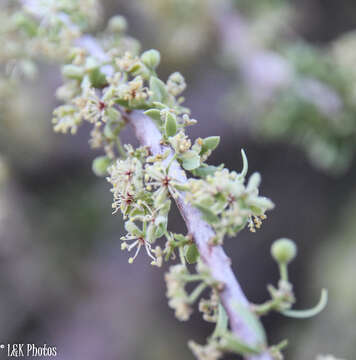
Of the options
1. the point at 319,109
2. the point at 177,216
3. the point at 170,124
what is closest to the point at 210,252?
the point at 170,124

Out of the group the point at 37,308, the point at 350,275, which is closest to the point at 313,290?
the point at 350,275

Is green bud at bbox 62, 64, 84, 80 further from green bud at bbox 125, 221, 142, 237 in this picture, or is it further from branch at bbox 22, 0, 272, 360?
green bud at bbox 125, 221, 142, 237

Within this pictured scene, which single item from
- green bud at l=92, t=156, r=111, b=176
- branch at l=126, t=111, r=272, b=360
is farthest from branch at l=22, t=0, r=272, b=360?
green bud at l=92, t=156, r=111, b=176

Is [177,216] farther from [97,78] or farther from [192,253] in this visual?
[192,253]

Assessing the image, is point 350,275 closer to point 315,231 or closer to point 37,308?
point 315,231

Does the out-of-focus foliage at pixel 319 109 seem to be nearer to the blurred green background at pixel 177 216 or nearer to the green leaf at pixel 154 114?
the blurred green background at pixel 177 216

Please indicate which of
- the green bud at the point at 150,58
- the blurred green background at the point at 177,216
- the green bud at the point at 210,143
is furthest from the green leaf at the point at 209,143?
the blurred green background at the point at 177,216

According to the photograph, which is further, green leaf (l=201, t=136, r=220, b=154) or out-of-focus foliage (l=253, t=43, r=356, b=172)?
out-of-focus foliage (l=253, t=43, r=356, b=172)
